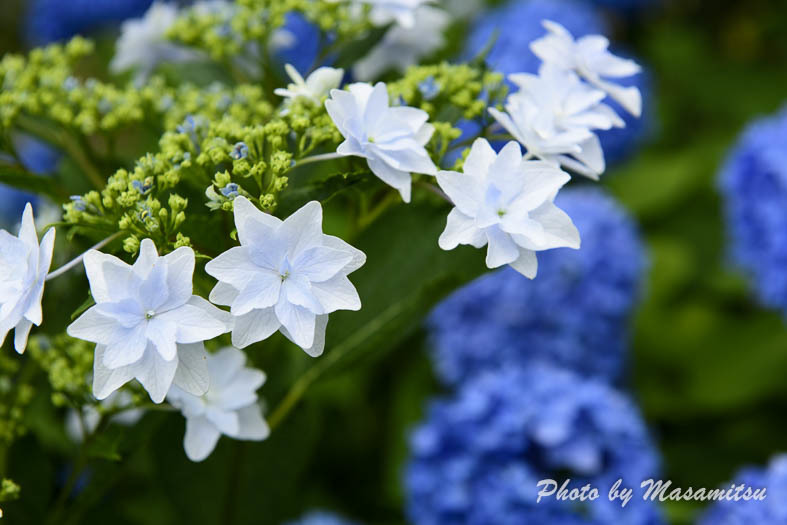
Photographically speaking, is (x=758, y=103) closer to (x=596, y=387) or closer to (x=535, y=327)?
(x=535, y=327)

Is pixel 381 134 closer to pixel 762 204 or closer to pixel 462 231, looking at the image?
pixel 462 231

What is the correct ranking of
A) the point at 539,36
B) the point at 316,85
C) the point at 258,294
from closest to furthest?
the point at 258,294, the point at 316,85, the point at 539,36

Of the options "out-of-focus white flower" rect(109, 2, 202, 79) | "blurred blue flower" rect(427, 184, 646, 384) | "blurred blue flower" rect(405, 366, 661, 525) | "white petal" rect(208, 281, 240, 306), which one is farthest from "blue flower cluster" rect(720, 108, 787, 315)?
"white petal" rect(208, 281, 240, 306)

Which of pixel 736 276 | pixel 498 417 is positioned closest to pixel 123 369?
pixel 498 417

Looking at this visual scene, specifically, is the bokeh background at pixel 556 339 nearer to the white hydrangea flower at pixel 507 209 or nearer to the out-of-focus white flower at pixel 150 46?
the white hydrangea flower at pixel 507 209

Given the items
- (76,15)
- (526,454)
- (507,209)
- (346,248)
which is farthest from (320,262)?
(76,15)

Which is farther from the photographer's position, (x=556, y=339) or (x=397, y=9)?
(x=556, y=339)

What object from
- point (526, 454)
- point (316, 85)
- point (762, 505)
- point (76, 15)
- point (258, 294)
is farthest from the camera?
point (76, 15)
